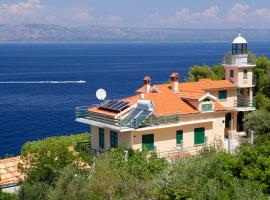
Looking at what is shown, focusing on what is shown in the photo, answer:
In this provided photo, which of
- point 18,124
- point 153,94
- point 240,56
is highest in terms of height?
point 240,56

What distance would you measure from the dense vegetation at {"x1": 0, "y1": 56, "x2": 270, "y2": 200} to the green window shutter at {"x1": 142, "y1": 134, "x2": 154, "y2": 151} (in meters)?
2.45

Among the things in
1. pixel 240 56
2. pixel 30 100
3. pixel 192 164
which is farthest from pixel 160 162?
pixel 30 100

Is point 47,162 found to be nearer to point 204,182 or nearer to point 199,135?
point 204,182

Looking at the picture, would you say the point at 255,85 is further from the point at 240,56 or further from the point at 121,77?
the point at 121,77

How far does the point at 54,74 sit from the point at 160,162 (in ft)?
371

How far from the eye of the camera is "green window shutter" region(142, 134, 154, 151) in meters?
31.3

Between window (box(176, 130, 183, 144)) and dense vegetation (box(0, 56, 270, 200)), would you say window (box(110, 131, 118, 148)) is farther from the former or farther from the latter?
window (box(176, 130, 183, 144))

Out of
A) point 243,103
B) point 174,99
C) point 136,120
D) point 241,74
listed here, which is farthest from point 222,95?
point 136,120

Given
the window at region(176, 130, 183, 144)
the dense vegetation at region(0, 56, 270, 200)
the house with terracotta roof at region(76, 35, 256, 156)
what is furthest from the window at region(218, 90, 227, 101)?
the dense vegetation at region(0, 56, 270, 200)

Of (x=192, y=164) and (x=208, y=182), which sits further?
(x=192, y=164)

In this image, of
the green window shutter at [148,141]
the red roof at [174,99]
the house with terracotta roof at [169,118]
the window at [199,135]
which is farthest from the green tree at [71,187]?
the window at [199,135]

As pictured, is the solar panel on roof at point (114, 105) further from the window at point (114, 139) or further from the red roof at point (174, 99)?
the window at point (114, 139)

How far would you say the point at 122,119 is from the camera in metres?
30.7

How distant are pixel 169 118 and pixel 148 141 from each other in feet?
6.53
